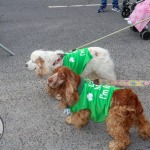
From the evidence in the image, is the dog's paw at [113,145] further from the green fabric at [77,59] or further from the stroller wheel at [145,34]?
the stroller wheel at [145,34]

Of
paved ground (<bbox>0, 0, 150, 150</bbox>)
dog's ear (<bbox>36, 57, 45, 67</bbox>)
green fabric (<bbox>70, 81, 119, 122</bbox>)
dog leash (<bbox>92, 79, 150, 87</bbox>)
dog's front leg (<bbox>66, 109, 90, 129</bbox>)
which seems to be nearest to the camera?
green fabric (<bbox>70, 81, 119, 122</bbox>)

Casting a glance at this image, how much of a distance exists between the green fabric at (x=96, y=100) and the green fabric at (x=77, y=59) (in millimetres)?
943

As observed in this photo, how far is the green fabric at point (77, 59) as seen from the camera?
433 centimetres

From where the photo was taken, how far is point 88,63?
4.45 m

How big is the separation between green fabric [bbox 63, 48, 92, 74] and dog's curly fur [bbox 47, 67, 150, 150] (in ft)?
3.27

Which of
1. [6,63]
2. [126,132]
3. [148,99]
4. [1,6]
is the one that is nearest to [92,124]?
[126,132]

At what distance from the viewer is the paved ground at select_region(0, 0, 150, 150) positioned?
3.75 m

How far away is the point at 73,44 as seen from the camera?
21.5 feet

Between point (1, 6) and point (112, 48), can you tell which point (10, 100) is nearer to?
point (112, 48)

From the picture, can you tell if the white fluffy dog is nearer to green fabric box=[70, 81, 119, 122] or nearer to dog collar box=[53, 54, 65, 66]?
dog collar box=[53, 54, 65, 66]

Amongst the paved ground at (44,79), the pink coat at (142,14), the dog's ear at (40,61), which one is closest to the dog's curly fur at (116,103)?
the paved ground at (44,79)

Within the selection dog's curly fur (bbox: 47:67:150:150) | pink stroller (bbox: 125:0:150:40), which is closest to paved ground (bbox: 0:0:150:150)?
dog's curly fur (bbox: 47:67:150:150)

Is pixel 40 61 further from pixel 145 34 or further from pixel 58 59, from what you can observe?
pixel 145 34

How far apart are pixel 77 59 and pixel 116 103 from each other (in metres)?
1.32
